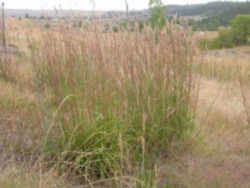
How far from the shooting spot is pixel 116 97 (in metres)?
2.43

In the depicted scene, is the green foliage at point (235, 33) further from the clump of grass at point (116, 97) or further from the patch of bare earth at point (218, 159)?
the clump of grass at point (116, 97)

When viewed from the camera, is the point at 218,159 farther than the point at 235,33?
No

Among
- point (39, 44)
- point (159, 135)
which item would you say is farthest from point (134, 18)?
point (39, 44)

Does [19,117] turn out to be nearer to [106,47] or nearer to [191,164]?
[106,47]

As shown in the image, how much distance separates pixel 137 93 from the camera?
226cm

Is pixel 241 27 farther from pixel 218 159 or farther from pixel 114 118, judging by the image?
pixel 114 118

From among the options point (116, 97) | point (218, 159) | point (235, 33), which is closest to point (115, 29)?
point (116, 97)

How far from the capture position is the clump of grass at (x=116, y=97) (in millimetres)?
2303

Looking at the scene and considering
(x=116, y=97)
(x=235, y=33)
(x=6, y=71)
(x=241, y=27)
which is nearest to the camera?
(x=116, y=97)

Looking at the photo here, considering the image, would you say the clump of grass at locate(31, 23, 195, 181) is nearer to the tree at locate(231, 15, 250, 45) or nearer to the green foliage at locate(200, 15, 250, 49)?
the green foliage at locate(200, 15, 250, 49)

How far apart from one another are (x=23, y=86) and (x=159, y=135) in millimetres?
2502

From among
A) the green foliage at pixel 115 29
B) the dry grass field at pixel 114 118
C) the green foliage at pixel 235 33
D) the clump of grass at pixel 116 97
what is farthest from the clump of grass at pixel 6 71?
the green foliage at pixel 235 33

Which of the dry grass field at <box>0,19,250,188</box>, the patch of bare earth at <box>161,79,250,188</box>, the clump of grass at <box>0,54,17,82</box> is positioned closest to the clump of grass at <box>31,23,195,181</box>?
the dry grass field at <box>0,19,250,188</box>

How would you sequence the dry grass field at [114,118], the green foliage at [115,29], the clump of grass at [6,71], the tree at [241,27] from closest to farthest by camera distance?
the dry grass field at [114,118] → the green foliage at [115,29] → the clump of grass at [6,71] → the tree at [241,27]
